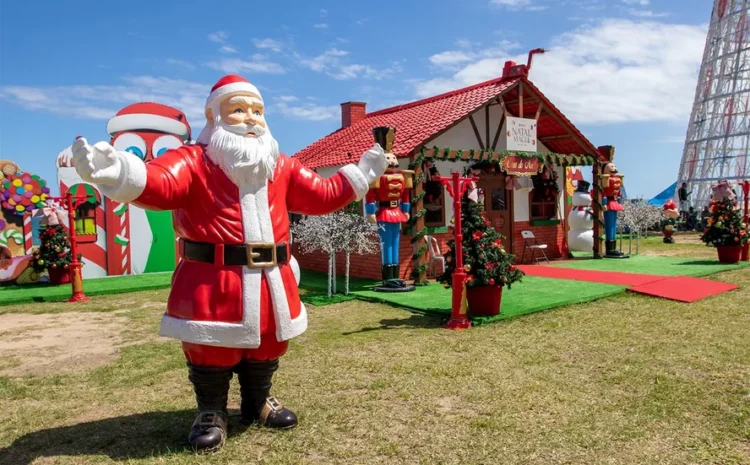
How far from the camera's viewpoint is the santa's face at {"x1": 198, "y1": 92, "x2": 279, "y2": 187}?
10.1 feet

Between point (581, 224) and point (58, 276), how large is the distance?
39.3 feet

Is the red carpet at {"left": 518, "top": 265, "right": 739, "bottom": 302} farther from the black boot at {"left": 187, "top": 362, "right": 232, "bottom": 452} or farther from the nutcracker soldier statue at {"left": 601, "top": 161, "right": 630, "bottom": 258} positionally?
the black boot at {"left": 187, "top": 362, "right": 232, "bottom": 452}

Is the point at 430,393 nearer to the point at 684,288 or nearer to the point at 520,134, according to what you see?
the point at 684,288

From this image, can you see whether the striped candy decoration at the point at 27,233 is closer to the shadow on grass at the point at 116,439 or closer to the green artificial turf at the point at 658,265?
the shadow on grass at the point at 116,439

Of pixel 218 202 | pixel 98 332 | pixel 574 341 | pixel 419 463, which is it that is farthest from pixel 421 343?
pixel 98 332

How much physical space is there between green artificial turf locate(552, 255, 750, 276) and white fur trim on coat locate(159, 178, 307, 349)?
8.55 m

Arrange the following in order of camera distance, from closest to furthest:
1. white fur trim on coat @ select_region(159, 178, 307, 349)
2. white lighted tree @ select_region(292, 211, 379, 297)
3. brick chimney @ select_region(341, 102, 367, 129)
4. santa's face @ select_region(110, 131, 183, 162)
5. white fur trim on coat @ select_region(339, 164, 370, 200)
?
white fur trim on coat @ select_region(159, 178, 307, 349) → white fur trim on coat @ select_region(339, 164, 370, 200) → white lighted tree @ select_region(292, 211, 379, 297) → santa's face @ select_region(110, 131, 183, 162) → brick chimney @ select_region(341, 102, 367, 129)

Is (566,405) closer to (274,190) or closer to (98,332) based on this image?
(274,190)

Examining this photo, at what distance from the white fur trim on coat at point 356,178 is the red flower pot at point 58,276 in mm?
9215

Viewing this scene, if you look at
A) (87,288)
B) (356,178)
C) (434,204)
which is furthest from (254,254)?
(87,288)

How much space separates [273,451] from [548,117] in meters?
10.4

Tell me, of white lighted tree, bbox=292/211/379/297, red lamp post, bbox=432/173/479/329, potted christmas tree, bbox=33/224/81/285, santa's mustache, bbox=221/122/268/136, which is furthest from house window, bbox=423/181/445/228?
santa's mustache, bbox=221/122/268/136

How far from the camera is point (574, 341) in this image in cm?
550

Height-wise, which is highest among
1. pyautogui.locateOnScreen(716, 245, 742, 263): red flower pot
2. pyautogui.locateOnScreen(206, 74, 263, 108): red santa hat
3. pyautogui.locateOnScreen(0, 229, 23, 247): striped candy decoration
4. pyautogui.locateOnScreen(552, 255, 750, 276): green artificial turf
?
pyautogui.locateOnScreen(206, 74, 263, 108): red santa hat
